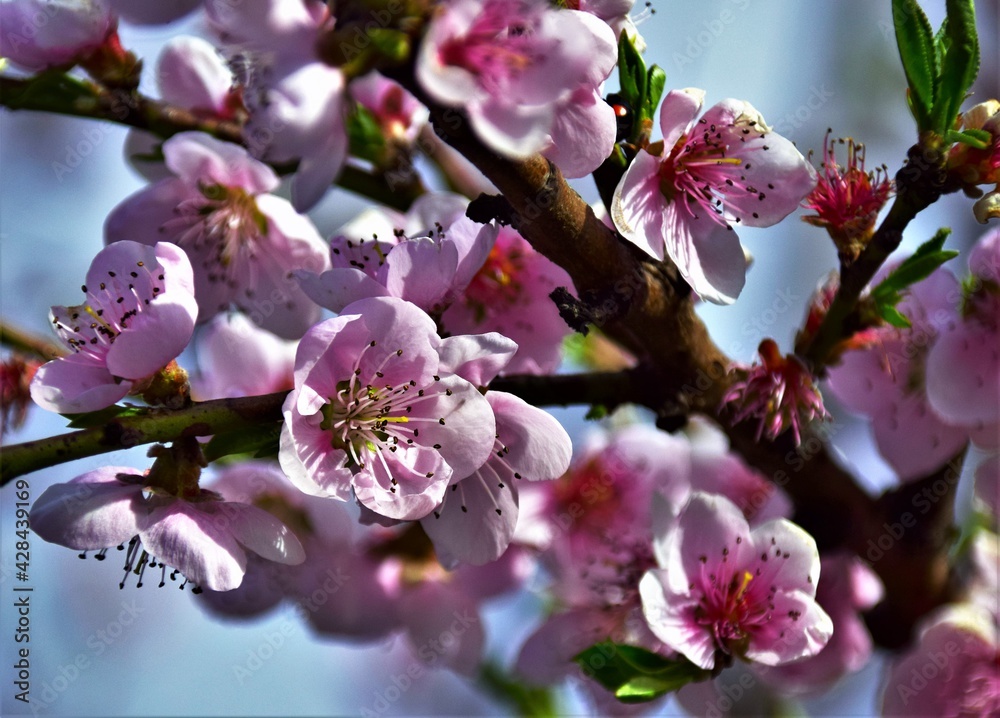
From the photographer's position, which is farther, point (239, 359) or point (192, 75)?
point (239, 359)

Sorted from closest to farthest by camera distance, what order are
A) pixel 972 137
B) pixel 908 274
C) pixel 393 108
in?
pixel 972 137 → pixel 908 274 → pixel 393 108

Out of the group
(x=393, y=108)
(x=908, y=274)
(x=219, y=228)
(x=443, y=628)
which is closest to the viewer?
(x=908, y=274)

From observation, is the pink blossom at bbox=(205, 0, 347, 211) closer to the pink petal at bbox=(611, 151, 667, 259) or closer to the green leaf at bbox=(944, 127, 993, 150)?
the pink petal at bbox=(611, 151, 667, 259)

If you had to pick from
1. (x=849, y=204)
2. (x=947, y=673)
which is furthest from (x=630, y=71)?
(x=947, y=673)

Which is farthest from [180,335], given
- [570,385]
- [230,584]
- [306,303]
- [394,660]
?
[394,660]

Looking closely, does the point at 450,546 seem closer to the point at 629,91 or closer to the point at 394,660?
the point at 629,91

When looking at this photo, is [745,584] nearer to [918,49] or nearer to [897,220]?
[897,220]
